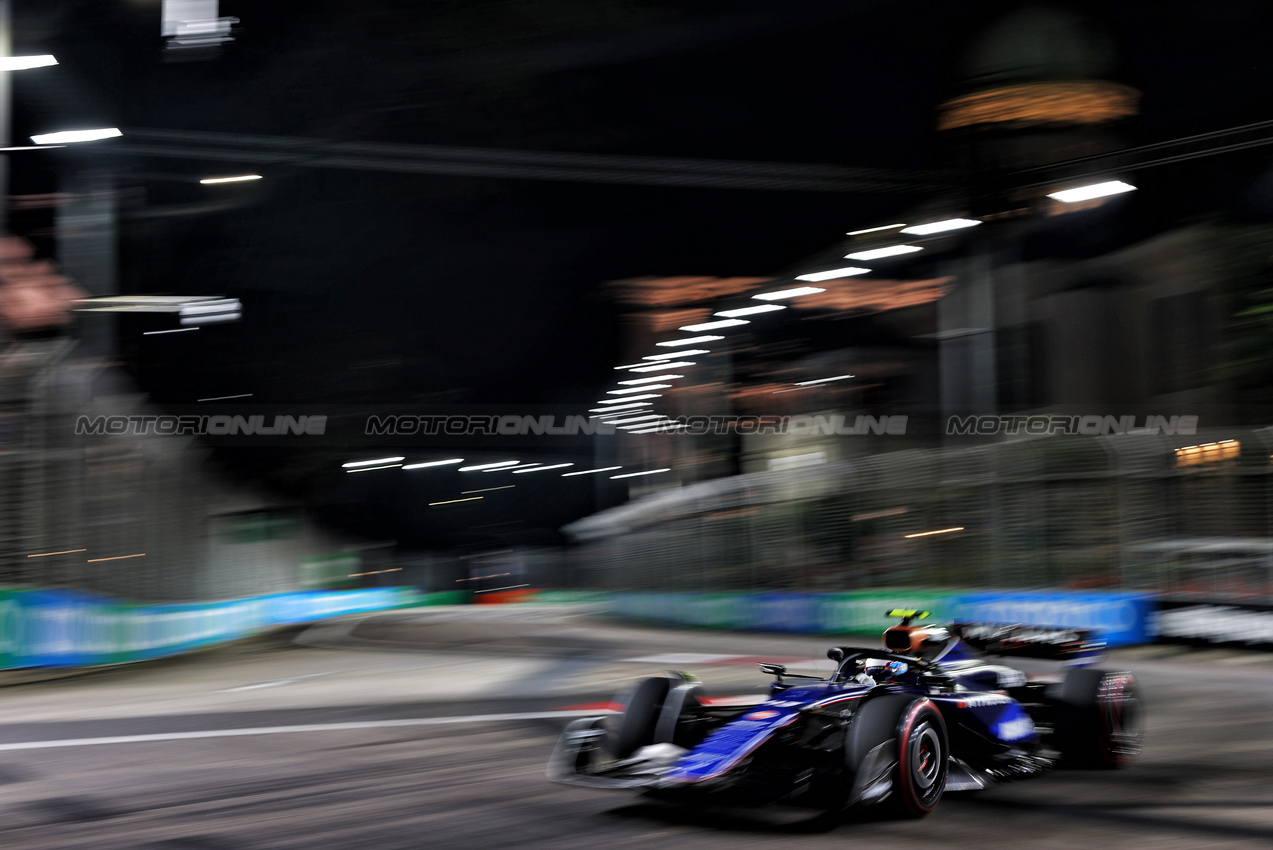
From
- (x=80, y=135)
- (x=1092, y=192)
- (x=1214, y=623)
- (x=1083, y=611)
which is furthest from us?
(x=1092, y=192)

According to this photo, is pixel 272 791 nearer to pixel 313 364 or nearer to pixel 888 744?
pixel 888 744

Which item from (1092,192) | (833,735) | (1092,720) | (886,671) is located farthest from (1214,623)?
(1092,192)

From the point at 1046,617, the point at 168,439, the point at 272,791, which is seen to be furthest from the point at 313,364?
the point at 272,791

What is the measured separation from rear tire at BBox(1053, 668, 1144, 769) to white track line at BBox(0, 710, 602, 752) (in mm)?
3637

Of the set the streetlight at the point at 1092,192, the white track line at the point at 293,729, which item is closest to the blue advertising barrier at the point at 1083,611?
the white track line at the point at 293,729

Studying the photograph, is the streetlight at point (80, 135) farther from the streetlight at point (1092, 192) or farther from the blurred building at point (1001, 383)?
the streetlight at point (1092, 192)

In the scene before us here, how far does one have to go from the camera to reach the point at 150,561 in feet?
59.6

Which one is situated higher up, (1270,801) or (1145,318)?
(1145,318)

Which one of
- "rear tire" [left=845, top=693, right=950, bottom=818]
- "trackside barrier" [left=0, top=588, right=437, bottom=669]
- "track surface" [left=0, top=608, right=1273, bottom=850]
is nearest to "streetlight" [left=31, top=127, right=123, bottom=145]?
"trackside barrier" [left=0, top=588, right=437, bottom=669]

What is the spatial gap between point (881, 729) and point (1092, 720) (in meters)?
1.96

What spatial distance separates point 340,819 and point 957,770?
10.2 ft

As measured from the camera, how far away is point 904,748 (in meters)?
5.29

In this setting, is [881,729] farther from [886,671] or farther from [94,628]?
[94,628]

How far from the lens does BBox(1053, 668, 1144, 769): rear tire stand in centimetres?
651
